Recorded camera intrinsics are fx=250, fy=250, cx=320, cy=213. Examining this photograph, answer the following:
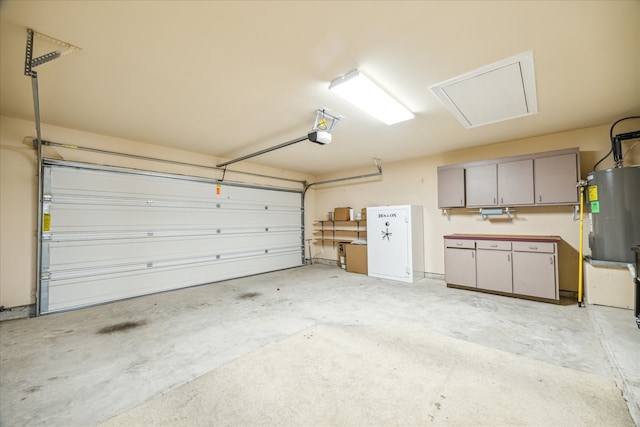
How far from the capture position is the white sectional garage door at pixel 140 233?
359 cm

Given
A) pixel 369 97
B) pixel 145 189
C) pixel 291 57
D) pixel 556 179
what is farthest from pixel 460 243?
pixel 145 189

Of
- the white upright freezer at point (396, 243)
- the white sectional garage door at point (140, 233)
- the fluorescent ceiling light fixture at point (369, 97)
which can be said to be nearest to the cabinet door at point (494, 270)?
the white upright freezer at point (396, 243)

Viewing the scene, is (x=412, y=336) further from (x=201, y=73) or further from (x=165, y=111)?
(x=165, y=111)

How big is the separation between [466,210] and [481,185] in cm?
62

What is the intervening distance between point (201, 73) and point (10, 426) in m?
2.86

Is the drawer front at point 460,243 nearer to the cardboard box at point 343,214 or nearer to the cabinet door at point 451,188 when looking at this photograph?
the cabinet door at point 451,188

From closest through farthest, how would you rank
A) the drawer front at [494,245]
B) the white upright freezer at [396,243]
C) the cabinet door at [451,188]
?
the drawer front at [494,245], the cabinet door at [451,188], the white upright freezer at [396,243]

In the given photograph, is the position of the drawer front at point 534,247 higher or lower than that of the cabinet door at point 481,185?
lower

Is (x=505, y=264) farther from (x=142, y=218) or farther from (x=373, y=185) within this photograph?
(x=142, y=218)

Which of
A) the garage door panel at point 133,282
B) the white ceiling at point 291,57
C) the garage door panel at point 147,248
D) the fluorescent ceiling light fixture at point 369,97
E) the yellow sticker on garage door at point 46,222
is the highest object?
the white ceiling at point 291,57

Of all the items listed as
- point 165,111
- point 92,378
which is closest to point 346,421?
point 92,378

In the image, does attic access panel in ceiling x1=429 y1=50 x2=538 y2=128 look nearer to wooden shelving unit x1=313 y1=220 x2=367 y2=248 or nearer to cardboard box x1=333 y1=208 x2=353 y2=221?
cardboard box x1=333 y1=208 x2=353 y2=221

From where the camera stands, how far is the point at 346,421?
1498mm

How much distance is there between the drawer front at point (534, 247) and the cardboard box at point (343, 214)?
3.44 m
